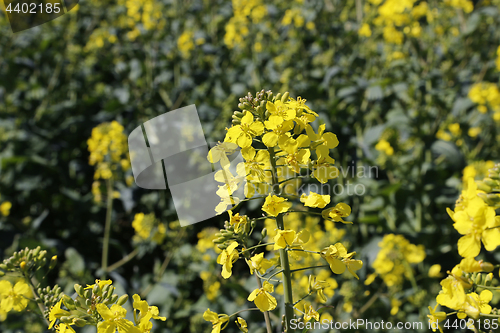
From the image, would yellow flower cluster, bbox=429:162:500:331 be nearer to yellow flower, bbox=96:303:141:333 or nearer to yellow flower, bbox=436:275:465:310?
yellow flower, bbox=436:275:465:310

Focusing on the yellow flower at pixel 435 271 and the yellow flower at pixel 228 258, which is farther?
the yellow flower at pixel 435 271

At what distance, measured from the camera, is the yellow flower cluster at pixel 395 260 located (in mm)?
2863

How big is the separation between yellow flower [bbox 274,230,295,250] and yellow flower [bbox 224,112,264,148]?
0.98ft

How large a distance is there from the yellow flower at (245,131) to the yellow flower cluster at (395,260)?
216cm

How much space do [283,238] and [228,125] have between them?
2.84m

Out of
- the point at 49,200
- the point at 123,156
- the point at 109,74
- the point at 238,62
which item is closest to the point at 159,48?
the point at 109,74

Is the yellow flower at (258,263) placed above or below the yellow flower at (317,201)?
below

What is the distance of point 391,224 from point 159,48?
430cm

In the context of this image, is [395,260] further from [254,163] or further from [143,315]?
[143,315]

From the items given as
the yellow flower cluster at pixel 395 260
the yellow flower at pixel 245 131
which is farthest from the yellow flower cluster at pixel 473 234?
the yellow flower cluster at pixel 395 260

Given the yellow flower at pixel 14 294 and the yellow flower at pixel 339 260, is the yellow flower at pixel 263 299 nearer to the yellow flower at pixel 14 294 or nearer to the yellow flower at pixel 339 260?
the yellow flower at pixel 339 260

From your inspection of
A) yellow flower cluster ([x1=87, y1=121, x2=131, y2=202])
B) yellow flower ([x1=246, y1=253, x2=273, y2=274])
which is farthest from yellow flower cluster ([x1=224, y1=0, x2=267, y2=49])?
yellow flower ([x1=246, y1=253, x2=273, y2=274])

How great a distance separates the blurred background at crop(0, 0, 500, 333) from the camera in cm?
312

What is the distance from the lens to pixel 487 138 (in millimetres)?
3943
